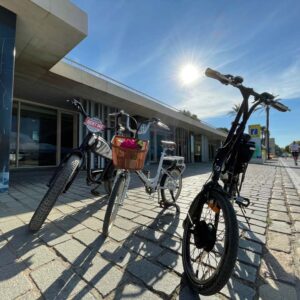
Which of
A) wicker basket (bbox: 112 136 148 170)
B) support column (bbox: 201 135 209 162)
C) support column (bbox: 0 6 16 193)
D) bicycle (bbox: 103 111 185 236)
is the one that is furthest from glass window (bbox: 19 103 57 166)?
support column (bbox: 201 135 209 162)

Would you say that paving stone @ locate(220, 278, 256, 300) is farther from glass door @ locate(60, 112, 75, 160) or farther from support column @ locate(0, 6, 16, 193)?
glass door @ locate(60, 112, 75, 160)

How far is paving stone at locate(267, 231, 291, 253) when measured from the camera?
1681 mm

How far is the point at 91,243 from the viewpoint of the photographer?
1.70 m

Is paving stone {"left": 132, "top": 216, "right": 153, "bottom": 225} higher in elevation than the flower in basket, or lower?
lower

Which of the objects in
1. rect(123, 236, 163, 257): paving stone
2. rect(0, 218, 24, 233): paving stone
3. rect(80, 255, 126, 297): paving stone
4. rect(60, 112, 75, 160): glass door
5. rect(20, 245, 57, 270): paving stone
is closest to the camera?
rect(80, 255, 126, 297): paving stone

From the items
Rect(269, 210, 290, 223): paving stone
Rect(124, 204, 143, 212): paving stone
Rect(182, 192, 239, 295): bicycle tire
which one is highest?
Rect(182, 192, 239, 295): bicycle tire

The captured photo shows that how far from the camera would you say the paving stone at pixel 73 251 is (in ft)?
4.75

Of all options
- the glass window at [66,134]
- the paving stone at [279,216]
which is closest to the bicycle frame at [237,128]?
the paving stone at [279,216]

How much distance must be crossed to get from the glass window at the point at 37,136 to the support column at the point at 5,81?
4805 millimetres

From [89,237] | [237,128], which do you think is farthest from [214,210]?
[89,237]

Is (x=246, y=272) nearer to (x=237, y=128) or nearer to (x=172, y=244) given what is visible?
(x=172, y=244)

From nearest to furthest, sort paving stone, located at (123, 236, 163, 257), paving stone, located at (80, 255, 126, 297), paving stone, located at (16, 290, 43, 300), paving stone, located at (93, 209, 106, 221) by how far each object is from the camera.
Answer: paving stone, located at (16, 290, 43, 300), paving stone, located at (80, 255, 126, 297), paving stone, located at (123, 236, 163, 257), paving stone, located at (93, 209, 106, 221)

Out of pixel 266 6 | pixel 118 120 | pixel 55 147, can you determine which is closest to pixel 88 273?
pixel 118 120

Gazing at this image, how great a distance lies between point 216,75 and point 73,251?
5.61 ft
